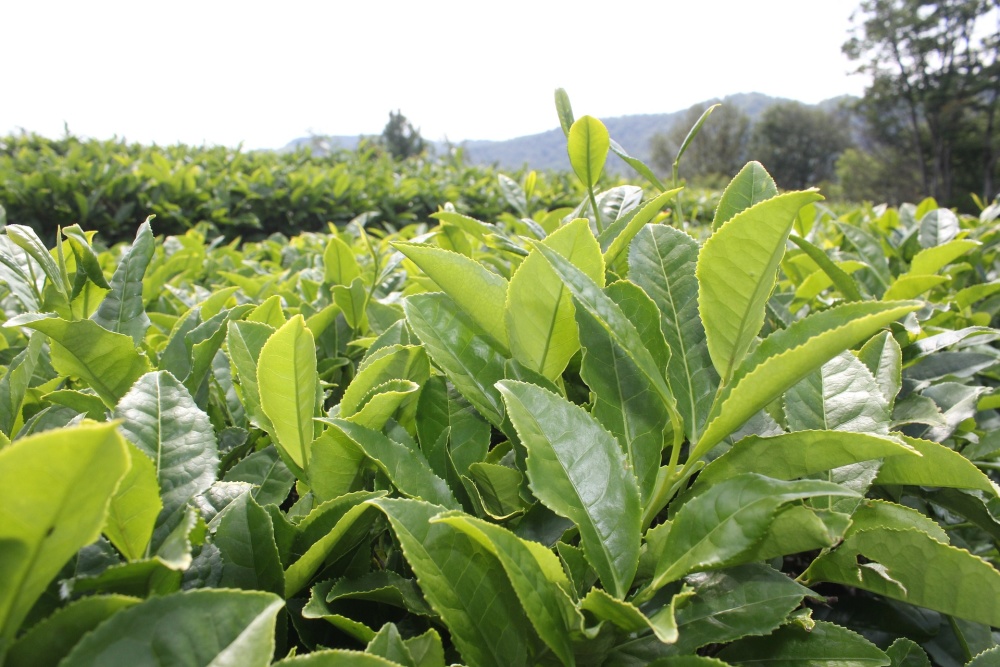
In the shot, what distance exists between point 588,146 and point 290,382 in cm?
74

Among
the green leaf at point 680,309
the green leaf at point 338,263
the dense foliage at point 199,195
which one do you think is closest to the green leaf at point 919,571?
the green leaf at point 680,309

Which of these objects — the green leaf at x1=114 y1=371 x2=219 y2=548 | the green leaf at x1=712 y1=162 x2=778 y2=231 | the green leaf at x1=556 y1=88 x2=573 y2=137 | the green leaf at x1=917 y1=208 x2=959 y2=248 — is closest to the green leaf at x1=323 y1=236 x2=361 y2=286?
the green leaf at x1=556 y1=88 x2=573 y2=137

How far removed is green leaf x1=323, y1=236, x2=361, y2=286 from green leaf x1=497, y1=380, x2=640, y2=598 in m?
1.09

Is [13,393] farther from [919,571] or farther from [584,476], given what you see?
[919,571]

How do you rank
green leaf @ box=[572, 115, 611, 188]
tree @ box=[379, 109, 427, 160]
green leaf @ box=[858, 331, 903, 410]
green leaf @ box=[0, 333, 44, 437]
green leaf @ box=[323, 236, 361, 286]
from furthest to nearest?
tree @ box=[379, 109, 427, 160], green leaf @ box=[323, 236, 361, 286], green leaf @ box=[572, 115, 611, 188], green leaf @ box=[858, 331, 903, 410], green leaf @ box=[0, 333, 44, 437]

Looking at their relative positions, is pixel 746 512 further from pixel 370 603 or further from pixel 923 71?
pixel 923 71

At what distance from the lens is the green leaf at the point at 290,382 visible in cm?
78

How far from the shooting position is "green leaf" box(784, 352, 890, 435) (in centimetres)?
95

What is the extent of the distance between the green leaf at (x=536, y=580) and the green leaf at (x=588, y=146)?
77 centimetres

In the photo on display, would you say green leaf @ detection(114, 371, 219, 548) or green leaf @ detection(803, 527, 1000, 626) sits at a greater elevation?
green leaf @ detection(114, 371, 219, 548)

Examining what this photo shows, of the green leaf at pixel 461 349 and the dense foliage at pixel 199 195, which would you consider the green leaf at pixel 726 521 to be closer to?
the green leaf at pixel 461 349

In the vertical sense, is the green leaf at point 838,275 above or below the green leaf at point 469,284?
below

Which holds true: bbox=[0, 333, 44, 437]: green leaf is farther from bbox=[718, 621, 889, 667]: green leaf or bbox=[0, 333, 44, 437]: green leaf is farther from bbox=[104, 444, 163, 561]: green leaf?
bbox=[718, 621, 889, 667]: green leaf

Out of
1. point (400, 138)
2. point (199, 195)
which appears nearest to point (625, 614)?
point (199, 195)
